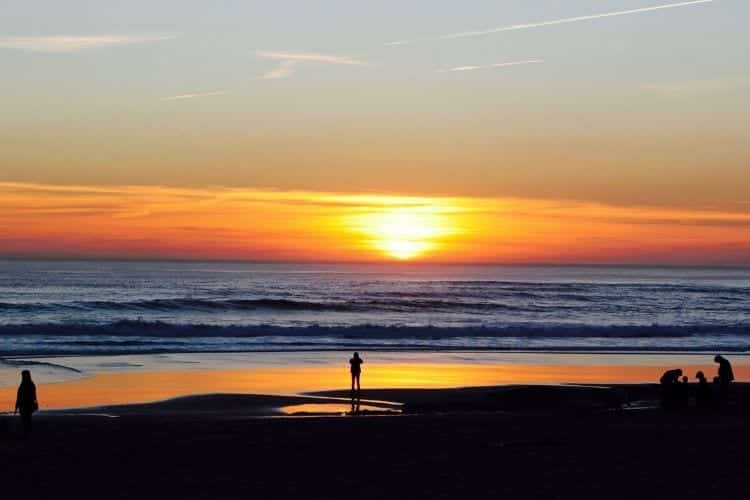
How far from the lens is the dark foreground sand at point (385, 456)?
13.9 m

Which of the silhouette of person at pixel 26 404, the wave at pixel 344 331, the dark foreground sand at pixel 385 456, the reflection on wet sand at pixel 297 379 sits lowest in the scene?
the dark foreground sand at pixel 385 456

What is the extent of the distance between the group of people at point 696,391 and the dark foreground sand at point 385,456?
0.43 m

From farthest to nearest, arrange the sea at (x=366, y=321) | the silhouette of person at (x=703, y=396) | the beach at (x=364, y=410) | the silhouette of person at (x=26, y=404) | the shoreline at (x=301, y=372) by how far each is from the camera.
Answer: the sea at (x=366, y=321), the shoreline at (x=301, y=372), the silhouette of person at (x=703, y=396), the silhouette of person at (x=26, y=404), the beach at (x=364, y=410)

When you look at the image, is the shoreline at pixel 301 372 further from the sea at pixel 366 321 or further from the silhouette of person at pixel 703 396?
the silhouette of person at pixel 703 396

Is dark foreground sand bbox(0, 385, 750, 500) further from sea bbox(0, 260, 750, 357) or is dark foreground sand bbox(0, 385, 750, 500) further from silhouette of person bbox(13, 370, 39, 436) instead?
sea bbox(0, 260, 750, 357)

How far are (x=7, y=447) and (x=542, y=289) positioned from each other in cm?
8053

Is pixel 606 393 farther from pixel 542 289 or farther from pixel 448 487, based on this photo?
pixel 542 289

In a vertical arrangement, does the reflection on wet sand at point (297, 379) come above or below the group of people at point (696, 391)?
above

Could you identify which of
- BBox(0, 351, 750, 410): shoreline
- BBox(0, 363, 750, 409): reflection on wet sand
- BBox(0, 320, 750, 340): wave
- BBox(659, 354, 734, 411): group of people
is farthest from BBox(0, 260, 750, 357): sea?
BBox(659, 354, 734, 411): group of people

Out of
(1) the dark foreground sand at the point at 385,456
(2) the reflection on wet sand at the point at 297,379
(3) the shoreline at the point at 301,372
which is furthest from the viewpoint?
(3) the shoreline at the point at 301,372

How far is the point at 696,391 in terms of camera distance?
77.2 ft

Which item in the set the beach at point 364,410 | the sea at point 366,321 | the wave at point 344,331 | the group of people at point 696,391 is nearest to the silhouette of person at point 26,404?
the beach at point 364,410

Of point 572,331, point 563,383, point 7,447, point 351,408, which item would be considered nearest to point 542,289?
point 572,331

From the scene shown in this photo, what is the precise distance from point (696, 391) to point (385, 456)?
10100mm
